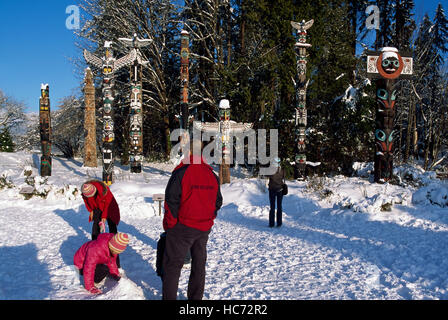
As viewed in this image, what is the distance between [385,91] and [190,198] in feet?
36.6

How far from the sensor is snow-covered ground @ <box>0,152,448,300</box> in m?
4.16

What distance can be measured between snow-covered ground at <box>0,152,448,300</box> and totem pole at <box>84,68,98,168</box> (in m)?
7.22

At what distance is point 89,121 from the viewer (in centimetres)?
1848

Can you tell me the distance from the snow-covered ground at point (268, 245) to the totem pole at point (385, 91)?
1125 mm

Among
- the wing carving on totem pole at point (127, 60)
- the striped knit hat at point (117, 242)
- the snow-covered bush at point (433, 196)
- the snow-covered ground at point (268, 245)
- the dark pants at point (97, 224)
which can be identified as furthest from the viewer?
the wing carving on totem pole at point (127, 60)

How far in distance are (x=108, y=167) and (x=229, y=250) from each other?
27.8 feet

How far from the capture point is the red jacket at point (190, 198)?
3.15 meters

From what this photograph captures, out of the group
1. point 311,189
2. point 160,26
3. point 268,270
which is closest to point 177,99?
point 160,26

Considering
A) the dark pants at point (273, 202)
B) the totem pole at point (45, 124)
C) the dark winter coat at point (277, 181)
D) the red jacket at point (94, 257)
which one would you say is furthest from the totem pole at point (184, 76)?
the red jacket at point (94, 257)

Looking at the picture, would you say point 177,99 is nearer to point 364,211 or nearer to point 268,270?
point 364,211

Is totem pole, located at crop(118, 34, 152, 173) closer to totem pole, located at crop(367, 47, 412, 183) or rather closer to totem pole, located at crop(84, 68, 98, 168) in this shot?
totem pole, located at crop(84, 68, 98, 168)

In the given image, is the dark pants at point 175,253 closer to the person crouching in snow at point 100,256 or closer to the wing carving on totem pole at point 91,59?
the person crouching in snow at point 100,256

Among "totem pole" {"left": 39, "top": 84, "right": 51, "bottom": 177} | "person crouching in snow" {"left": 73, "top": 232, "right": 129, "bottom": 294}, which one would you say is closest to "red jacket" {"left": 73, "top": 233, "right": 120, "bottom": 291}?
"person crouching in snow" {"left": 73, "top": 232, "right": 129, "bottom": 294}

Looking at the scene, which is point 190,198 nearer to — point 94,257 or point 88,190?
point 94,257
